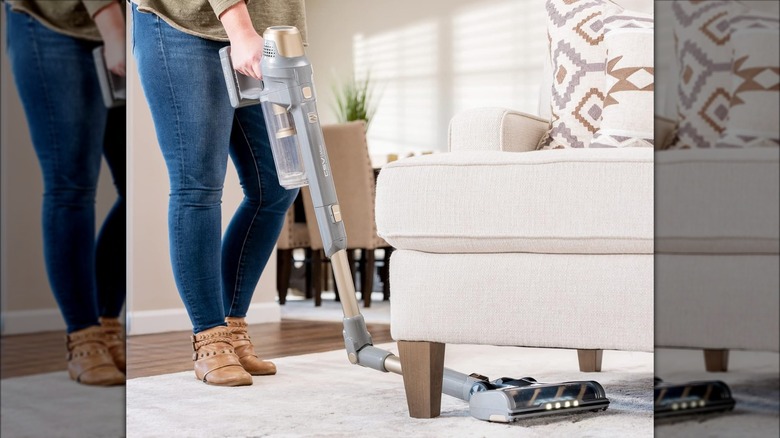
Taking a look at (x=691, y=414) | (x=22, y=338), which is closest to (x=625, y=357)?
(x=691, y=414)

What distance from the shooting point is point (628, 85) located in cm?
145

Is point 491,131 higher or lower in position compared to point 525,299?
higher

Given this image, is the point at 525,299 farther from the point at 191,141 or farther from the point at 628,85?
the point at 191,141

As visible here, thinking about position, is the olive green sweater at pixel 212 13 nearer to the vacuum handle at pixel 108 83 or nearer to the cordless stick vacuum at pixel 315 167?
the cordless stick vacuum at pixel 315 167

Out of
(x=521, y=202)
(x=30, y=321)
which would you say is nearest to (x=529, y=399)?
(x=521, y=202)

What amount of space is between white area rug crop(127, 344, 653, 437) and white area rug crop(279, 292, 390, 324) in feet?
3.56

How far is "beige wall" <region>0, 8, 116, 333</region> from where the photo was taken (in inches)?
10.8

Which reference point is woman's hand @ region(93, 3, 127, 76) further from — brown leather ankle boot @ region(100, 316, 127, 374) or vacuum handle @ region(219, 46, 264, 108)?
vacuum handle @ region(219, 46, 264, 108)

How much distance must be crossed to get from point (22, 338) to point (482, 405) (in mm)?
877

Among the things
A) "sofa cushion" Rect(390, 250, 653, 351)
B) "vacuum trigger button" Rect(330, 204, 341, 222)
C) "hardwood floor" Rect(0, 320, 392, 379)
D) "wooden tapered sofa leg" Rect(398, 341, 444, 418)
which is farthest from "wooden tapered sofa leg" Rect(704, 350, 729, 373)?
"hardwood floor" Rect(0, 320, 392, 379)

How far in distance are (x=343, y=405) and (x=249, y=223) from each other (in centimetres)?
52

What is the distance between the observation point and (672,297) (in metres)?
0.37

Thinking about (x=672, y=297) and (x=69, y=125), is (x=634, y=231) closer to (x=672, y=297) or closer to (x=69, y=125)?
(x=672, y=297)

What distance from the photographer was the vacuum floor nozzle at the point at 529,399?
1.06 meters
